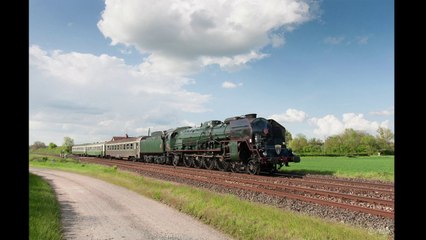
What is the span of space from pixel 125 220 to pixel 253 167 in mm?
13574

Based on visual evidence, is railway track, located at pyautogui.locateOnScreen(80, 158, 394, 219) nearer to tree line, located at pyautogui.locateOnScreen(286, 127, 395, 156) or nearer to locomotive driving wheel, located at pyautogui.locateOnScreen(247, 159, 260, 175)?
locomotive driving wheel, located at pyautogui.locateOnScreen(247, 159, 260, 175)

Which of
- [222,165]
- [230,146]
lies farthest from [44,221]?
[222,165]

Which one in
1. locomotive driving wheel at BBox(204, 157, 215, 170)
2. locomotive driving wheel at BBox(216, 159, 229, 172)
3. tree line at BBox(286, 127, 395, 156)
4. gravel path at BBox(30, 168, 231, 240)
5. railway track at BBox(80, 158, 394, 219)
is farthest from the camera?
tree line at BBox(286, 127, 395, 156)

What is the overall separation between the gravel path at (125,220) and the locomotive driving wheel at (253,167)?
879 cm

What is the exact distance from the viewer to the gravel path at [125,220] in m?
10.9

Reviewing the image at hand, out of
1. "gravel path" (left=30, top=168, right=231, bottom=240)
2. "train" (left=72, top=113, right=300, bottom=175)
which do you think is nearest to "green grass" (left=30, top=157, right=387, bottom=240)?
"gravel path" (left=30, top=168, right=231, bottom=240)

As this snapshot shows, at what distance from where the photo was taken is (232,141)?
26234 mm

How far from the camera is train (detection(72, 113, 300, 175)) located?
2448 centimetres

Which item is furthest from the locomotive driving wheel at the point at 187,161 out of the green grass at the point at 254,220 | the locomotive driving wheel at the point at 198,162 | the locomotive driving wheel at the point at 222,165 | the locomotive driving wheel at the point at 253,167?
the green grass at the point at 254,220

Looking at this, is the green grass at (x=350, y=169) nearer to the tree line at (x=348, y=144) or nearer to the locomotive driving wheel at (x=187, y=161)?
the locomotive driving wheel at (x=187, y=161)

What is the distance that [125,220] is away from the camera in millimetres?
12711

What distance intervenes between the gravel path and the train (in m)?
9.05
